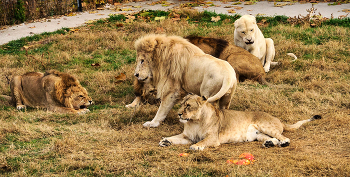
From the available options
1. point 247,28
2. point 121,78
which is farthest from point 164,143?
point 247,28

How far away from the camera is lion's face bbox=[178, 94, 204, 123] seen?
5716mm

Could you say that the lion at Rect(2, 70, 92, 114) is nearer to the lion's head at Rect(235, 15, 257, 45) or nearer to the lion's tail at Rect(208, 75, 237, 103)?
the lion's tail at Rect(208, 75, 237, 103)

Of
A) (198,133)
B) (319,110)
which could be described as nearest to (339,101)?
(319,110)

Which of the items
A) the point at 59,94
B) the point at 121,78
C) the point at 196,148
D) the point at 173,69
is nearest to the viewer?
the point at 196,148

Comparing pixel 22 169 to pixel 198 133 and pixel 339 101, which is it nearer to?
pixel 198 133

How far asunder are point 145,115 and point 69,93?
164 cm

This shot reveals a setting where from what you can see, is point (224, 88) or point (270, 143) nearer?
point (270, 143)

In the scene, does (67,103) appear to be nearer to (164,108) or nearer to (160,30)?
(164,108)

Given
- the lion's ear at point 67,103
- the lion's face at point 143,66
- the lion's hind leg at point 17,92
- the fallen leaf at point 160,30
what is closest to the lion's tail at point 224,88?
the lion's face at point 143,66

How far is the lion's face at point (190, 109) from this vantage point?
572cm

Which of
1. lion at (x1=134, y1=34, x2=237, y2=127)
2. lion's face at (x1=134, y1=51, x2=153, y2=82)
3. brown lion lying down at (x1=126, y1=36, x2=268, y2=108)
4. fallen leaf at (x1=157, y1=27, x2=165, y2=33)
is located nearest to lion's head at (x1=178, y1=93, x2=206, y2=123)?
lion at (x1=134, y1=34, x2=237, y2=127)

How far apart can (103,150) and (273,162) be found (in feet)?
7.22

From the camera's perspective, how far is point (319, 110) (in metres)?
7.30

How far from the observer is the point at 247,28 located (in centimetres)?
934
